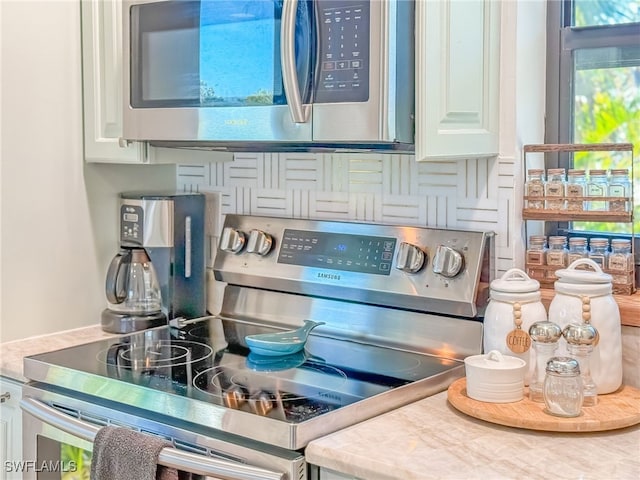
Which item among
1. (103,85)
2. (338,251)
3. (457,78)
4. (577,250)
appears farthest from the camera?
(103,85)

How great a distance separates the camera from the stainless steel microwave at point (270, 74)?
1704 mm

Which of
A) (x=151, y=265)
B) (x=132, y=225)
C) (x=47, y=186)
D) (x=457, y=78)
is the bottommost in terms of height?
(x=151, y=265)

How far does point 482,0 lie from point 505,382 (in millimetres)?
830

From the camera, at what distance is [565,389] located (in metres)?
1.53

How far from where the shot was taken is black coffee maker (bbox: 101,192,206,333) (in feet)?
7.50

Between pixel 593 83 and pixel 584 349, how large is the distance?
2.47ft

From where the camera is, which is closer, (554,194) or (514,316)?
(514,316)

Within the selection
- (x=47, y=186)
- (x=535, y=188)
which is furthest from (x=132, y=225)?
(x=535, y=188)

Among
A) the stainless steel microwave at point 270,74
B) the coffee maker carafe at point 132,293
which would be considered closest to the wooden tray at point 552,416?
the stainless steel microwave at point 270,74

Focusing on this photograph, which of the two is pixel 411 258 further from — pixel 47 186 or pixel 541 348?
pixel 47 186

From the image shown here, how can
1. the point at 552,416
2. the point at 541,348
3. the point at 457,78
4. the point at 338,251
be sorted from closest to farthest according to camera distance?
the point at 552,416 → the point at 541,348 → the point at 457,78 → the point at 338,251

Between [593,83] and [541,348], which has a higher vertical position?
[593,83]

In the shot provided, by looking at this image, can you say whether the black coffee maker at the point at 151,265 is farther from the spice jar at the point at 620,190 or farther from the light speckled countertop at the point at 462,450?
the spice jar at the point at 620,190

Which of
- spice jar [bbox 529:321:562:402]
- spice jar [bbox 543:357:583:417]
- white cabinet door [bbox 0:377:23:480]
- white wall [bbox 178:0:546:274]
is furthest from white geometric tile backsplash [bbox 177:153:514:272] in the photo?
white cabinet door [bbox 0:377:23:480]
